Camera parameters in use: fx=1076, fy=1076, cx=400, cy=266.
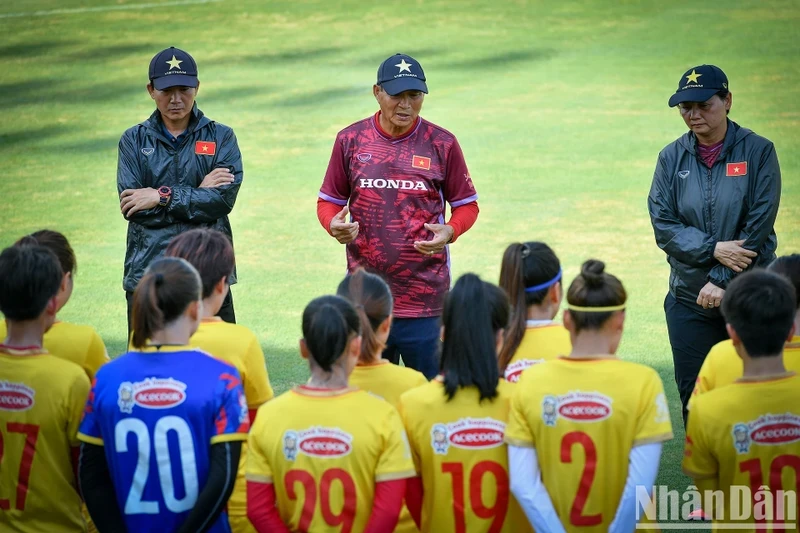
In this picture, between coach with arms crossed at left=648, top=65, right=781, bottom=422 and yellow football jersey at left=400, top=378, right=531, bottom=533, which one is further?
coach with arms crossed at left=648, top=65, right=781, bottom=422

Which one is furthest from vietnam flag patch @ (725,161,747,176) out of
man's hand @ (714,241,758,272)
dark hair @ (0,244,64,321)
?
dark hair @ (0,244,64,321)

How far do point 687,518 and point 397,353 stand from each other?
1600mm

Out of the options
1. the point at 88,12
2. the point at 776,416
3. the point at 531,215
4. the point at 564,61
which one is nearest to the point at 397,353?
the point at 776,416

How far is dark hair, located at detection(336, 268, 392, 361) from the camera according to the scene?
3.70 metres

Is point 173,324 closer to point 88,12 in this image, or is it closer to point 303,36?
point 303,36

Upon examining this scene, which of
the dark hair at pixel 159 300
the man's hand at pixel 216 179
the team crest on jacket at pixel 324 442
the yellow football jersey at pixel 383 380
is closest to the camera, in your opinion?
the team crest on jacket at pixel 324 442

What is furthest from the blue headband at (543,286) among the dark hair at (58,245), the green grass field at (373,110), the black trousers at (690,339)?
the green grass field at (373,110)

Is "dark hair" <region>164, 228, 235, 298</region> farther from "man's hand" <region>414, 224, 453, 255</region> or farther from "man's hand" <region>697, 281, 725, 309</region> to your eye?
"man's hand" <region>697, 281, 725, 309</region>

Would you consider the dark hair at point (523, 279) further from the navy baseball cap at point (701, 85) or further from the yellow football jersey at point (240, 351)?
the navy baseball cap at point (701, 85)

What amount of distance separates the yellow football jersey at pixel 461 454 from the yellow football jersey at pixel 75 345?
4.29 feet

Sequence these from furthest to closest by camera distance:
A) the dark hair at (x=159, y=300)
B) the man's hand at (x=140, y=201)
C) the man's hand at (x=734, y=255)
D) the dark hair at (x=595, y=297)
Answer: the man's hand at (x=140, y=201)
the man's hand at (x=734, y=255)
the dark hair at (x=595, y=297)
the dark hair at (x=159, y=300)

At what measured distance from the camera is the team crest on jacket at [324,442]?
325 cm

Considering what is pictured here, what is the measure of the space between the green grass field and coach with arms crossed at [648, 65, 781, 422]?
114cm

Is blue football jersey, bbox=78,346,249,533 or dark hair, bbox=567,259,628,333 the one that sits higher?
dark hair, bbox=567,259,628,333
